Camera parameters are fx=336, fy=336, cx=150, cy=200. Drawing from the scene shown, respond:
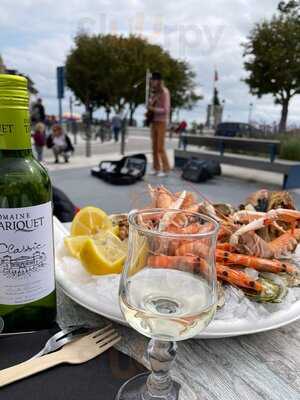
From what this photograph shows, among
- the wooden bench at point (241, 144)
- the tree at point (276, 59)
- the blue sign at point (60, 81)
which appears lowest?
the wooden bench at point (241, 144)

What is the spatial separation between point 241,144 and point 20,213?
6.49m

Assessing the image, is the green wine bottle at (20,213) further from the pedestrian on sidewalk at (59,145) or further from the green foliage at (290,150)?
the pedestrian on sidewalk at (59,145)

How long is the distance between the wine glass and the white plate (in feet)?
0.41

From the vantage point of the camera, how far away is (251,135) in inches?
393

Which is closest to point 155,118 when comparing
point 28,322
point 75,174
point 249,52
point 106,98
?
point 75,174

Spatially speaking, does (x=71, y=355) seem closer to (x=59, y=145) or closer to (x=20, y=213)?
(x=20, y=213)

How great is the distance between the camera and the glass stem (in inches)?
19.1

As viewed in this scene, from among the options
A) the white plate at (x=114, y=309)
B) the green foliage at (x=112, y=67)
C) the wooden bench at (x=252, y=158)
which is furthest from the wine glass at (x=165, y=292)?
the green foliage at (x=112, y=67)

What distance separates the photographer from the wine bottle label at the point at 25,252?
56 cm

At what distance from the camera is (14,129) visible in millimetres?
561

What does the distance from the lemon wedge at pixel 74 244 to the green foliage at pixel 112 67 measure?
20.8 metres

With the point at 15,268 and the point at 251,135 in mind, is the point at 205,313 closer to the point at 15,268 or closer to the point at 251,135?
the point at 15,268

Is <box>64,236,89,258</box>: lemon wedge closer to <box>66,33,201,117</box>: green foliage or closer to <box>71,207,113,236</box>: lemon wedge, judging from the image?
<box>71,207,113,236</box>: lemon wedge

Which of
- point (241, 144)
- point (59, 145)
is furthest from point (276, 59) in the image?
point (59, 145)
